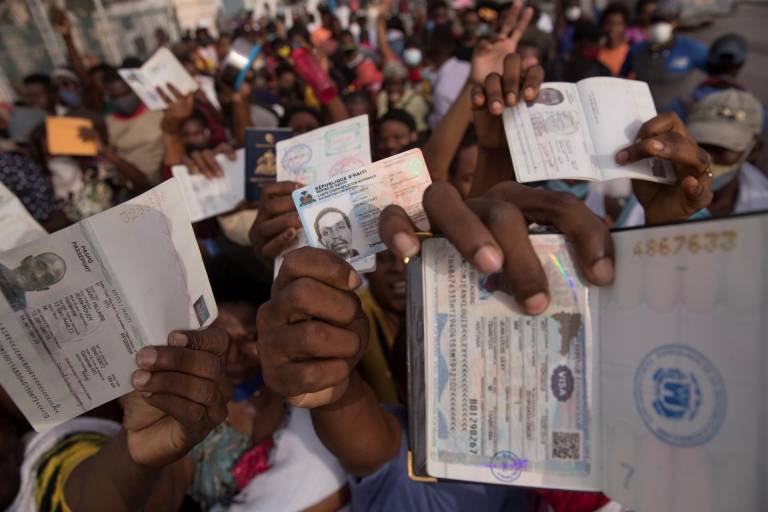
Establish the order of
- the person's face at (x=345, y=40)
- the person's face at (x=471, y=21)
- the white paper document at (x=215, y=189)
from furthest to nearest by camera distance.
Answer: the person's face at (x=345, y=40) → the person's face at (x=471, y=21) → the white paper document at (x=215, y=189)

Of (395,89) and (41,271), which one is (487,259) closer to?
(41,271)

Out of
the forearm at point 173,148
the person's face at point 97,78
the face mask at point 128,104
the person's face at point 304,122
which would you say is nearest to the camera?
the forearm at point 173,148

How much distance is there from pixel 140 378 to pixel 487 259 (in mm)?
721

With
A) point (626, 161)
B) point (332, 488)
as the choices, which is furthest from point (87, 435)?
point (626, 161)

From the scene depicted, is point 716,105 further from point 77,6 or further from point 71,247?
point 77,6

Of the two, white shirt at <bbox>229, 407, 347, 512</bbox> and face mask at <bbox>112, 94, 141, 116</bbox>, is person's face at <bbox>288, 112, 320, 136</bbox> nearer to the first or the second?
face mask at <bbox>112, 94, 141, 116</bbox>

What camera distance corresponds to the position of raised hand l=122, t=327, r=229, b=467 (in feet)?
2.70

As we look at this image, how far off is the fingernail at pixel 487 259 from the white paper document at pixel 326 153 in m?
0.79

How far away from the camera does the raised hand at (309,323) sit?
712 mm

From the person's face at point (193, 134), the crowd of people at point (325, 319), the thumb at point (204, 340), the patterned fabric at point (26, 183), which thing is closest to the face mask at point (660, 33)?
the crowd of people at point (325, 319)

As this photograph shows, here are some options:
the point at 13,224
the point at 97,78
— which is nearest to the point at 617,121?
the point at 13,224

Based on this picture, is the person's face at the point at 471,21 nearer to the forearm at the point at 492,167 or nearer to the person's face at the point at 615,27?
the person's face at the point at 615,27

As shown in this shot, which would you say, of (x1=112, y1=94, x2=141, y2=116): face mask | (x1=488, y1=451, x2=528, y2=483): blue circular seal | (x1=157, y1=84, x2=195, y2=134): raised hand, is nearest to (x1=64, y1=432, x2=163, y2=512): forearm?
(x1=488, y1=451, x2=528, y2=483): blue circular seal

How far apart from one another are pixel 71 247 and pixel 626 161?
50.5 inches
